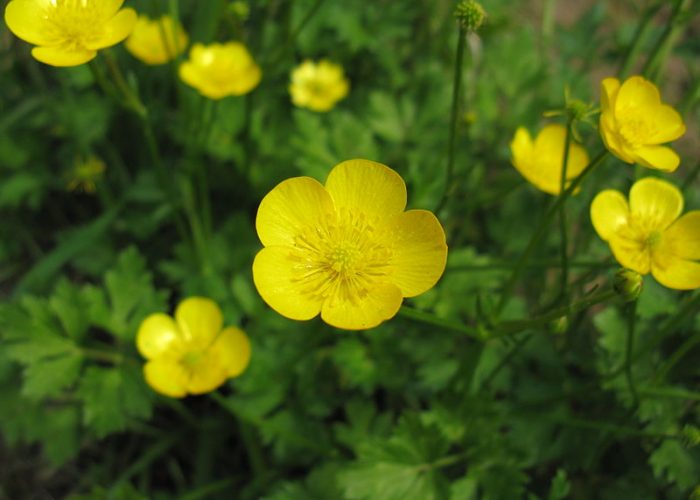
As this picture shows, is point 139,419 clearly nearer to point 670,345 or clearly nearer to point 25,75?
point 25,75

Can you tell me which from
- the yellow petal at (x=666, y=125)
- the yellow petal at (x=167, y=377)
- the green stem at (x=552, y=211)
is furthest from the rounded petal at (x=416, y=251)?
the yellow petal at (x=167, y=377)

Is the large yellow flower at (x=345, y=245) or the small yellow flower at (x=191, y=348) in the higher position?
the large yellow flower at (x=345, y=245)

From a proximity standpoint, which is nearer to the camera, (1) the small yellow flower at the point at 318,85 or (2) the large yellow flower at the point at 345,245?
(2) the large yellow flower at the point at 345,245

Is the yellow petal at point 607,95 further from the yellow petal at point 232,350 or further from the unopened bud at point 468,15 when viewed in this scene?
the yellow petal at point 232,350

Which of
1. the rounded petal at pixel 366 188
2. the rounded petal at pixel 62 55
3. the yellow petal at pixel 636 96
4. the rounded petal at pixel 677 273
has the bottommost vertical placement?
the rounded petal at pixel 677 273

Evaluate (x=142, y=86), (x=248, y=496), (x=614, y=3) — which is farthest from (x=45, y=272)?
(x=614, y=3)

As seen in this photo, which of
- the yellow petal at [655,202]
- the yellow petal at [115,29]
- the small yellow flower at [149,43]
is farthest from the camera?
the small yellow flower at [149,43]

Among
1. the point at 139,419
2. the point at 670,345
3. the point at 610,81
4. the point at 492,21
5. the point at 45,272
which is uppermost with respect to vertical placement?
the point at 610,81

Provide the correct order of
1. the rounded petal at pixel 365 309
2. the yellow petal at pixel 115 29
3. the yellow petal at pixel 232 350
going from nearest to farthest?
1. the rounded petal at pixel 365 309
2. the yellow petal at pixel 115 29
3. the yellow petal at pixel 232 350
